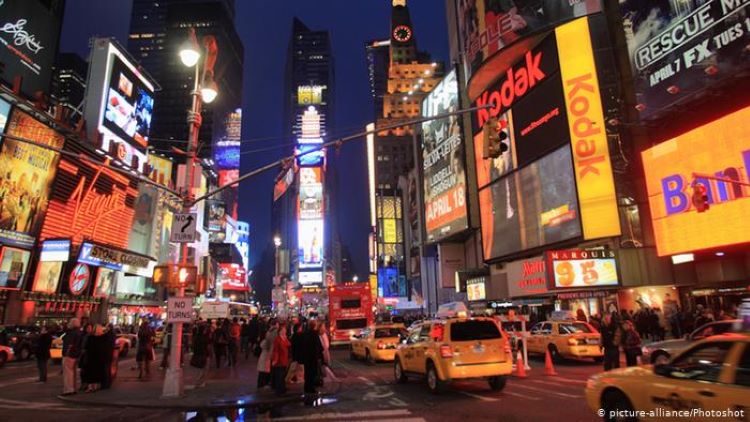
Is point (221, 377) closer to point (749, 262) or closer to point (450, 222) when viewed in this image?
point (749, 262)

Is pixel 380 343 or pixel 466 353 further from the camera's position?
pixel 380 343

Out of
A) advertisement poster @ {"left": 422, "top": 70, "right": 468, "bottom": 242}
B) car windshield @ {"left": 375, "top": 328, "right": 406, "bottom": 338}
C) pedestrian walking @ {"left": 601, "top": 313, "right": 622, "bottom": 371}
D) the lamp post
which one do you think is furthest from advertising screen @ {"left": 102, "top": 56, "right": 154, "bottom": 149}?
pedestrian walking @ {"left": 601, "top": 313, "right": 622, "bottom": 371}

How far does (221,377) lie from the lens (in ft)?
56.4

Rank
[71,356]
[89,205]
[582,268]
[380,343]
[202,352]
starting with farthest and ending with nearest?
[89,205]
[582,268]
[380,343]
[202,352]
[71,356]

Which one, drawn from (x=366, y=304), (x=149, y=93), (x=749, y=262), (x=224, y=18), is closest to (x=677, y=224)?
(x=749, y=262)

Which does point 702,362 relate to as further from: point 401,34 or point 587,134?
point 401,34

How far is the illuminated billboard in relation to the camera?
5041cm

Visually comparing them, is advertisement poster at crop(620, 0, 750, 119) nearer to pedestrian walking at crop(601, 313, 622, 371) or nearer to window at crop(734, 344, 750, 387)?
pedestrian walking at crop(601, 313, 622, 371)

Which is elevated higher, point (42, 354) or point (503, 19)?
point (503, 19)

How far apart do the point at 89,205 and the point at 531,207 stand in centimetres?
3966

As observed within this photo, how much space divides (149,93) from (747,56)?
57939 mm

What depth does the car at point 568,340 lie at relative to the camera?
18.2 meters

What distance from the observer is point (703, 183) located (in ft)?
89.7

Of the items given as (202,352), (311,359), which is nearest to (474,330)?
(311,359)
